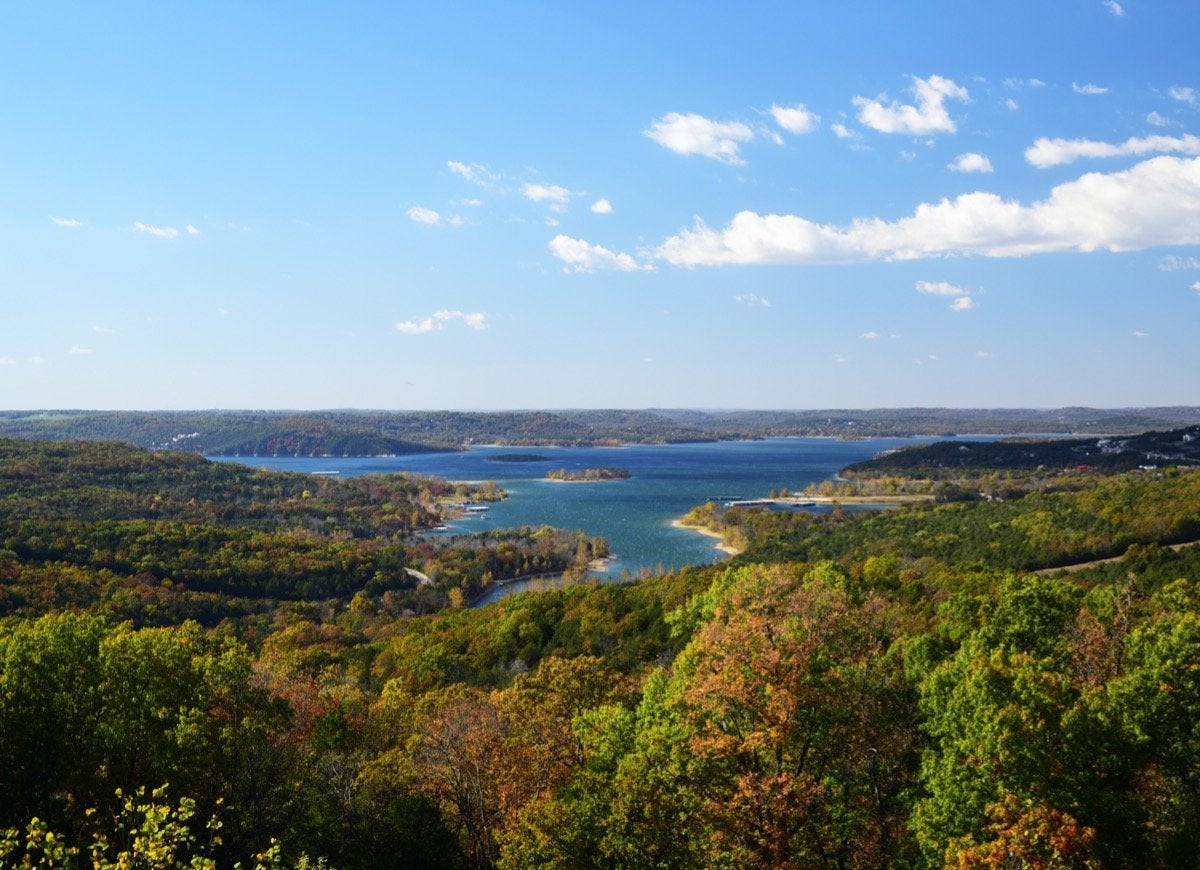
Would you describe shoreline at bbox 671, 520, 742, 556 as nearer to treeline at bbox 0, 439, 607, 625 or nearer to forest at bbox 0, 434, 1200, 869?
treeline at bbox 0, 439, 607, 625

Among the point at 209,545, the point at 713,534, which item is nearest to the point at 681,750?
the point at 209,545

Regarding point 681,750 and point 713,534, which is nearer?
point 681,750

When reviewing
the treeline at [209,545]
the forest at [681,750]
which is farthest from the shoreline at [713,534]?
the forest at [681,750]

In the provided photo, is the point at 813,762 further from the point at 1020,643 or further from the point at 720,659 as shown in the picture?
the point at 1020,643

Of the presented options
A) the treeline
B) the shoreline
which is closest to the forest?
the treeline

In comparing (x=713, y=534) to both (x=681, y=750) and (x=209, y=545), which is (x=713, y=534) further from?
(x=681, y=750)

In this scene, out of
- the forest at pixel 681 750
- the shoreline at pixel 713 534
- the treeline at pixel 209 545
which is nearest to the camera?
the forest at pixel 681 750

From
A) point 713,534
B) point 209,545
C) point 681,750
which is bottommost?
point 713,534

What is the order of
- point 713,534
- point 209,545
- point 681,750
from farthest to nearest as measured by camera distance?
point 713,534 → point 209,545 → point 681,750

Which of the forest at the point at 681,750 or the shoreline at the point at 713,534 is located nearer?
the forest at the point at 681,750

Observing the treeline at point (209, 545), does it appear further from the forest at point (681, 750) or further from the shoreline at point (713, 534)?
the forest at point (681, 750)

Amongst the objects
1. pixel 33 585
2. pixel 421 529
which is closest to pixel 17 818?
pixel 33 585
